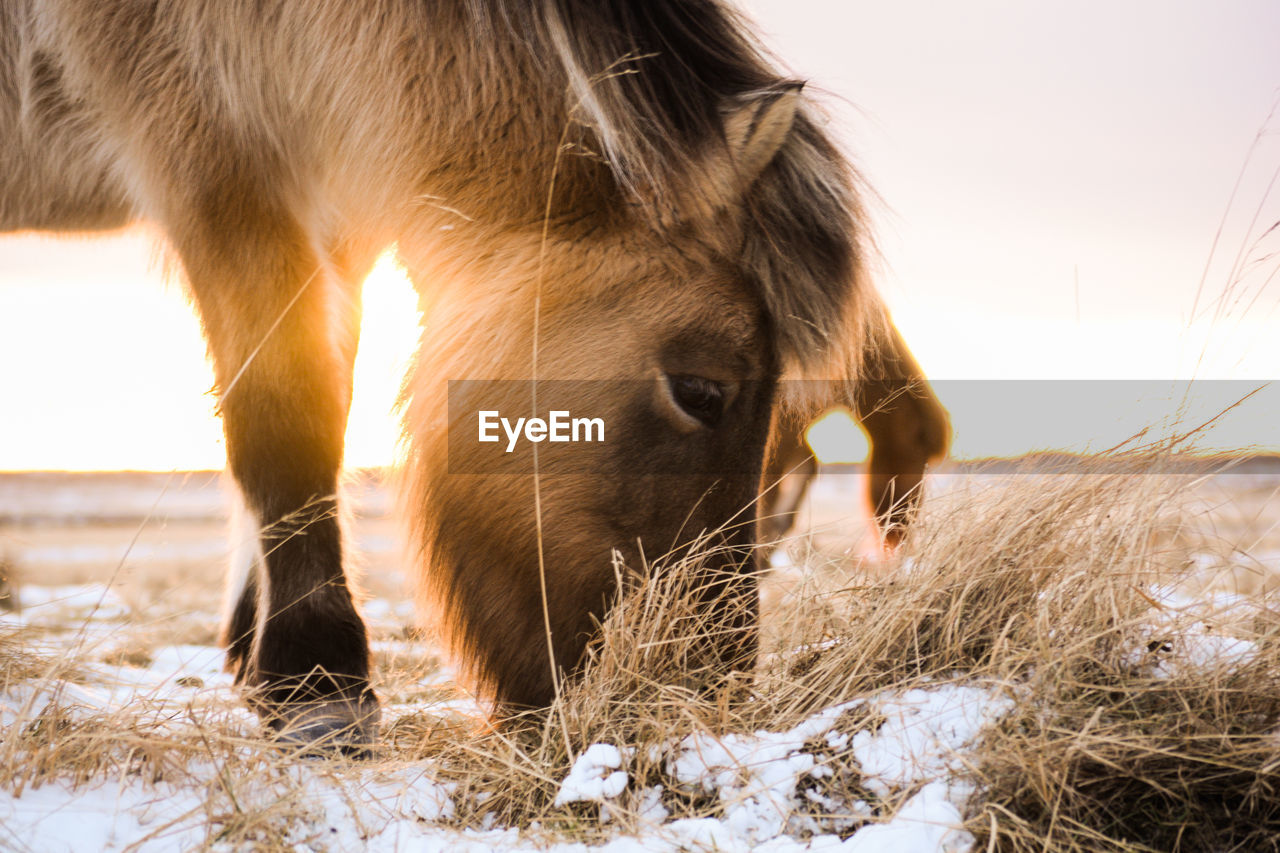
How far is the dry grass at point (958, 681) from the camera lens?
4.78ft

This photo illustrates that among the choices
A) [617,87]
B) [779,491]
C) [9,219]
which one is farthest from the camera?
[779,491]

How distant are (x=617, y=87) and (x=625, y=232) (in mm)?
363

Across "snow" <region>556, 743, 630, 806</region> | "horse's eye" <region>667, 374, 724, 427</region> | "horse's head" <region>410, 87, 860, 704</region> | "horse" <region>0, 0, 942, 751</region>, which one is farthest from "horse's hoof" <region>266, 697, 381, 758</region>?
"horse's eye" <region>667, 374, 724, 427</region>

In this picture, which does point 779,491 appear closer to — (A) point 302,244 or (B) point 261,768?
(A) point 302,244

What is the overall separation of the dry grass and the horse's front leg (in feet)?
0.97

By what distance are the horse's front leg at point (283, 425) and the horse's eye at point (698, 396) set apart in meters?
1.12

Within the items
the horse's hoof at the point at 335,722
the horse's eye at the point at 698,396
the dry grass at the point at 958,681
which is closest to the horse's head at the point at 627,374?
the horse's eye at the point at 698,396

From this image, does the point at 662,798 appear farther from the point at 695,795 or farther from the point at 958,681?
the point at 958,681

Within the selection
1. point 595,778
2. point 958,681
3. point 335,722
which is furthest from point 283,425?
point 958,681

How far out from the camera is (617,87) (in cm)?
218

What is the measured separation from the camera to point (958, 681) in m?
1.82

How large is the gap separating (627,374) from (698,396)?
0.18 meters

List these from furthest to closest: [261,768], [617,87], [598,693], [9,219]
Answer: [9,219] → [617,87] → [598,693] → [261,768]

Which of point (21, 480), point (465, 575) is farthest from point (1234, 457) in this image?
point (21, 480)
